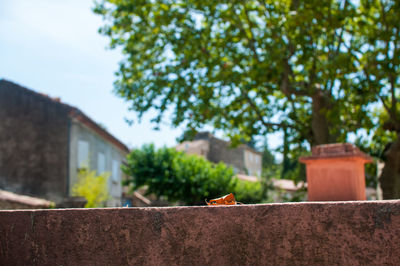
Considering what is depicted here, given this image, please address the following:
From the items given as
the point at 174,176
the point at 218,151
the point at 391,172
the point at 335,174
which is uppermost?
the point at 218,151

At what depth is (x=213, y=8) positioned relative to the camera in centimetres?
1173

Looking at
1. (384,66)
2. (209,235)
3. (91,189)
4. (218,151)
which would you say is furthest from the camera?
(218,151)

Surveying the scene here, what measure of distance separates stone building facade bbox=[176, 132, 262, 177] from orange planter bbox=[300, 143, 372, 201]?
34.7m

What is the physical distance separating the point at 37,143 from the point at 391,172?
14391 millimetres

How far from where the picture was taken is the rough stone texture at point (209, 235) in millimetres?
2080

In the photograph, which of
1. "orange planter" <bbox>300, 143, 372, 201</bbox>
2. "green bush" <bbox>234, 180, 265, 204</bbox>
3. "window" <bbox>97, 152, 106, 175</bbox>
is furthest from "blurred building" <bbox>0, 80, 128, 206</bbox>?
"green bush" <bbox>234, 180, 265, 204</bbox>

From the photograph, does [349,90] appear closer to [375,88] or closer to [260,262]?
[375,88]

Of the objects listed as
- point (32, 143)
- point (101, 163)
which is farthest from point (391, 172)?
point (101, 163)

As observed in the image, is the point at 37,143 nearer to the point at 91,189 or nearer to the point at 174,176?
the point at 91,189

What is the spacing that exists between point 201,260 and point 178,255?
0.43 feet

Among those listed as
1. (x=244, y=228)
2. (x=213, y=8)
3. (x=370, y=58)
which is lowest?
(x=244, y=228)

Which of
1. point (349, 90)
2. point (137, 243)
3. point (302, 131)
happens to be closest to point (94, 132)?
A: point (302, 131)

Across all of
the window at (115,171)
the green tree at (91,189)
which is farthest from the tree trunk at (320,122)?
the window at (115,171)

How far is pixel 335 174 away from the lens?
6.92 metres
